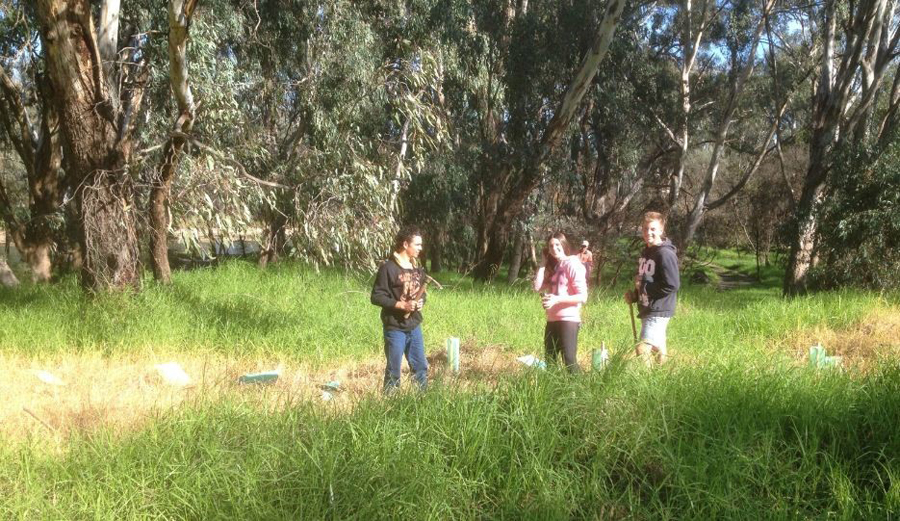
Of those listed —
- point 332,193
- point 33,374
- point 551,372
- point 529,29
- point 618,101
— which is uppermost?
point 529,29

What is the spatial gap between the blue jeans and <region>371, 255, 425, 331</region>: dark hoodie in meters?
0.07

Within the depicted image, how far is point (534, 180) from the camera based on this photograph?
49.2 ft

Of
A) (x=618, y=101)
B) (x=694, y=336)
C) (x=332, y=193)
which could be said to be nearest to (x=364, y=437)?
(x=694, y=336)

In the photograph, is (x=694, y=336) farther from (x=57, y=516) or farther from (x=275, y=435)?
(x=57, y=516)

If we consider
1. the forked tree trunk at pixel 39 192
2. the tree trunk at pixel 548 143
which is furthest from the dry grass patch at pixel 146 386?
the forked tree trunk at pixel 39 192

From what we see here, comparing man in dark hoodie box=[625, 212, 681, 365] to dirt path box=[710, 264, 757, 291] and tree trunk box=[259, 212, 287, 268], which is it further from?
dirt path box=[710, 264, 757, 291]

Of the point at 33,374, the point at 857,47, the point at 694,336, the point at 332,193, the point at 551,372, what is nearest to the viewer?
the point at 551,372

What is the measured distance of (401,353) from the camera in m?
5.45

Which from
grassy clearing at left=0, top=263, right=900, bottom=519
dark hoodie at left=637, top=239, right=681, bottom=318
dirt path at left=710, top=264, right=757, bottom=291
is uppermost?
dark hoodie at left=637, top=239, right=681, bottom=318

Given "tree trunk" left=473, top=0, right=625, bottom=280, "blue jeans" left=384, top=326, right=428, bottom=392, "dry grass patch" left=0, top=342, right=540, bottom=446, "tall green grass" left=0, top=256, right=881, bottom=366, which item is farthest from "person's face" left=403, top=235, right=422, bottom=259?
"tree trunk" left=473, top=0, right=625, bottom=280

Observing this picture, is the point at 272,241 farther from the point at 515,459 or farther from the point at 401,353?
the point at 515,459

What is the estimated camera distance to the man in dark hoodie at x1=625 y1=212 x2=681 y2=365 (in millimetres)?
5387

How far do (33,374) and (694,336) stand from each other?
6.88 metres

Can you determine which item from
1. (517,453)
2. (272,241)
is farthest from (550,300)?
(272,241)
